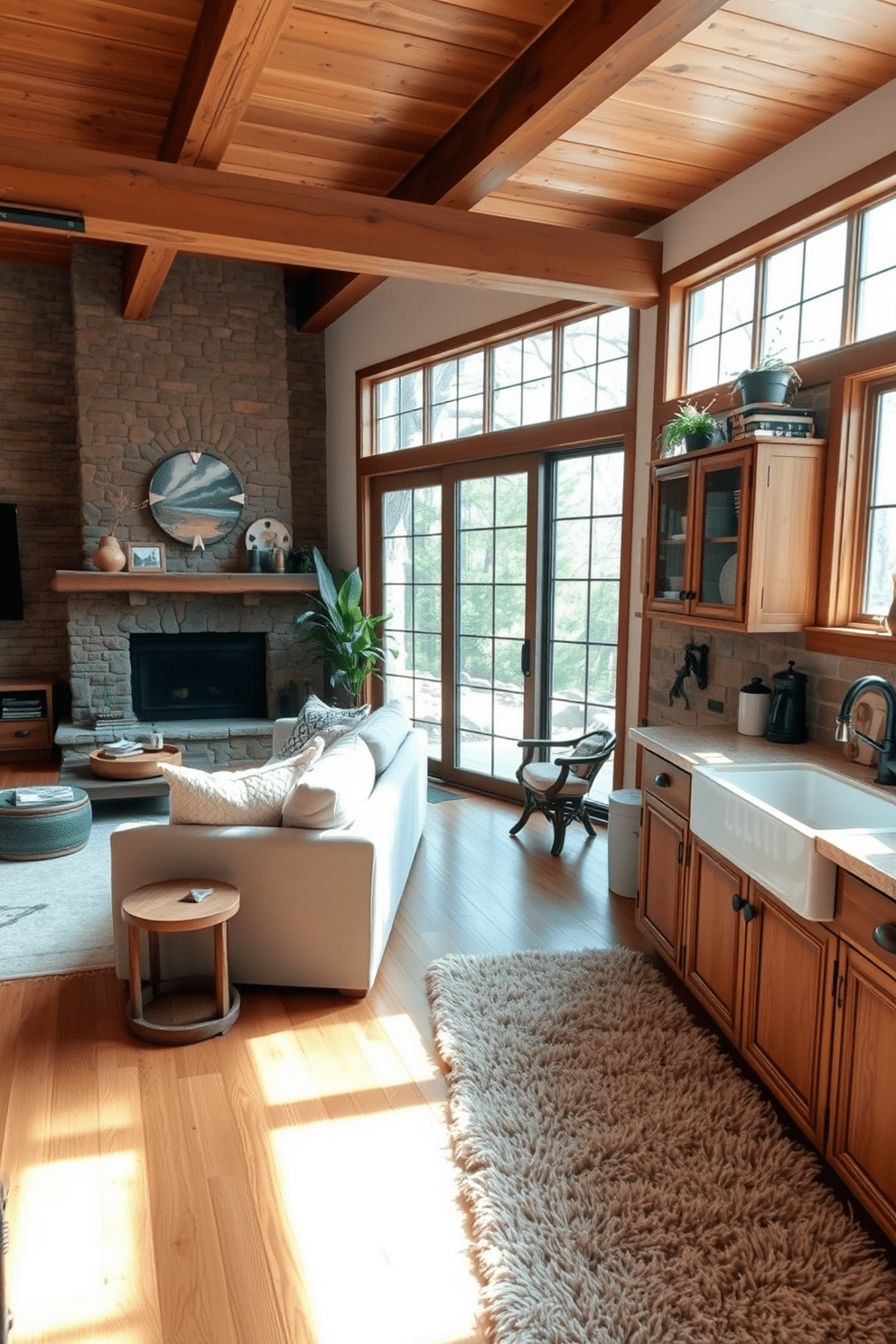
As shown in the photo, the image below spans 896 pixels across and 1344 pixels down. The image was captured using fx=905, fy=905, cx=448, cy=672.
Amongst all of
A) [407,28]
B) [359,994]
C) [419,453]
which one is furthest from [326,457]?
[359,994]

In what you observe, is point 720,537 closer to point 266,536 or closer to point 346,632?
point 346,632

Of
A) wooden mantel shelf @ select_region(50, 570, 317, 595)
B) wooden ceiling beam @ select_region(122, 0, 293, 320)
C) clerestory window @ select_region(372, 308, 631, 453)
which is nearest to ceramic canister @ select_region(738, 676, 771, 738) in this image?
clerestory window @ select_region(372, 308, 631, 453)

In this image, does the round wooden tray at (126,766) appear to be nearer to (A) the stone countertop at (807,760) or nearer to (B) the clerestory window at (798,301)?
(A) the stone countertop at (807,760)

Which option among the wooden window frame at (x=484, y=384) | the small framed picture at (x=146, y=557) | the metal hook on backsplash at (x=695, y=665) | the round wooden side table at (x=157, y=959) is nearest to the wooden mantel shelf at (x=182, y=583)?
the small framed picture at (x=146, y=557)

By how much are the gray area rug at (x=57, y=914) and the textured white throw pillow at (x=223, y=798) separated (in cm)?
75

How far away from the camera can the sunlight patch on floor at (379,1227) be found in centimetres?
190

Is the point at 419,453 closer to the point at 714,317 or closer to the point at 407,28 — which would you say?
the point at 714,317

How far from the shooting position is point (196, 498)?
6723mm

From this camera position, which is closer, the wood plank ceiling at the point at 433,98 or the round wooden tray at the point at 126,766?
the wood plank ceiling at the point at 433,98

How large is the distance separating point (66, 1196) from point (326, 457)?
599cm

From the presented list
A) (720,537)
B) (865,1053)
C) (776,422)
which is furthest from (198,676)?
(865,1053)

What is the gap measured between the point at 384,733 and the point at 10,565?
4.11 meters

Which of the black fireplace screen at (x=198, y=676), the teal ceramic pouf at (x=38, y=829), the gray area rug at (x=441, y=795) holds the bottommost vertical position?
the gray area rug at (x=441, y=795)

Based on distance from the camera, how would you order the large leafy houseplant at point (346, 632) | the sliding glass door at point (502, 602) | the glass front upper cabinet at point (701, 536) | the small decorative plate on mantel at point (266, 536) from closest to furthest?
the glass front upper cabinet at point (701, 536)
the sliding glass door at point (502, 602)
the large leafy houseplant at point (346, 632)
the small decorative plate on mantel at point (266, 536)
